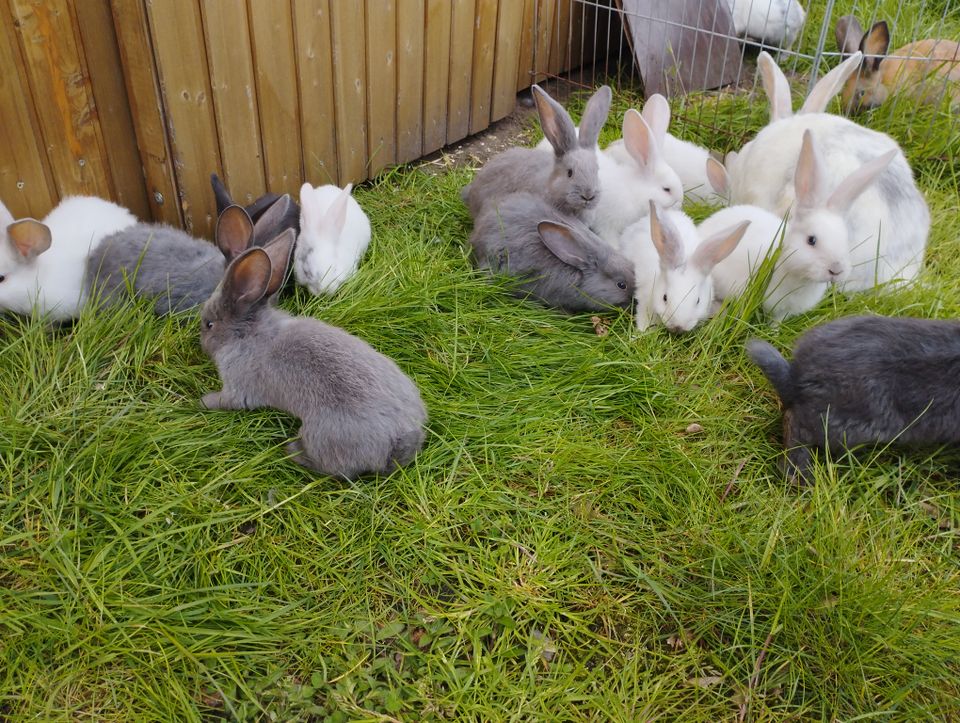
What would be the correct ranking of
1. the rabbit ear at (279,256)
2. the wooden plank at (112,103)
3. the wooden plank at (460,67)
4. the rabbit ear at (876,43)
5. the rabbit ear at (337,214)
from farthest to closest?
the rabbit ear at (876,43) < the wooden plank at (460,67) < the rabbit ear at (337,214) < the wooden plank at (112,103) < the rabbit ear at (279,256)

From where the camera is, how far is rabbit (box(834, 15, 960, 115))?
183 inches

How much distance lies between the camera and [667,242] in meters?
3.09

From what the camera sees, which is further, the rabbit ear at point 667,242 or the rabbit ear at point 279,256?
the rabbit ear at point 667,242

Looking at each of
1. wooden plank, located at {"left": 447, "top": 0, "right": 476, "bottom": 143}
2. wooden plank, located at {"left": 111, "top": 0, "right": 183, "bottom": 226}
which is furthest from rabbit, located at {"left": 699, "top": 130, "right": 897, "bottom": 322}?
wooden plank, located at {"left": 111, "top": 0, "right": 183, "bottom": 226}

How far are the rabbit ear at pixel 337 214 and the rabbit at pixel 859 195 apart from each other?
1892 millimetres

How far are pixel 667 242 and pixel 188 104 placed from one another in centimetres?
200

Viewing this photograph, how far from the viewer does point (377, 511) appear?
8.02 ft

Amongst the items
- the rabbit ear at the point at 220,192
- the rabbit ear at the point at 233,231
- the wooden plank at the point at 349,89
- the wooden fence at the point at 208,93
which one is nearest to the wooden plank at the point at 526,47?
the wooden fence at the point at 208,93

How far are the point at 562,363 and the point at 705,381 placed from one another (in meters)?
0.53

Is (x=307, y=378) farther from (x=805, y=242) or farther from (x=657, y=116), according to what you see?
(x=657, y=116)

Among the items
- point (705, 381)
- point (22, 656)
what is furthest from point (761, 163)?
point (22, 656)

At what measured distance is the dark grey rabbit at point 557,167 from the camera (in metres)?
3.55

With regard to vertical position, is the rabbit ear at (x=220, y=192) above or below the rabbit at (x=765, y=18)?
below

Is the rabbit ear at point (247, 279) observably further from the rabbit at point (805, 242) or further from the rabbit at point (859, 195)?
the rabbit at point (859, 195)
